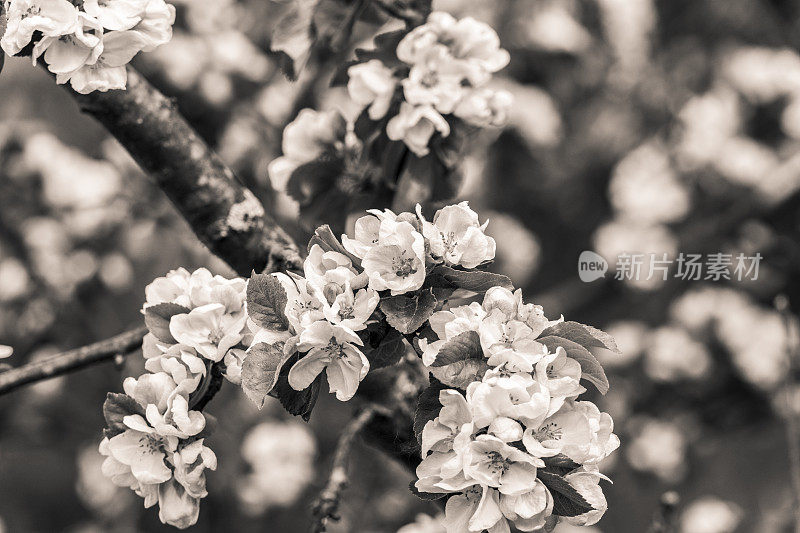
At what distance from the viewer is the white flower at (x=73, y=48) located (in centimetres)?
113

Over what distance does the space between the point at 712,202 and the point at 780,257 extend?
50 cm

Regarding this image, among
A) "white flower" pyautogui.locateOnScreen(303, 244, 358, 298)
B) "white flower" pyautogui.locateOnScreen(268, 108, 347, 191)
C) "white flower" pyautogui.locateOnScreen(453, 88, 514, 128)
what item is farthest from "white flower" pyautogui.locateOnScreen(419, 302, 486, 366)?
"white flower" pyautogui.locateOnScreen(268, 108, 347, 191)

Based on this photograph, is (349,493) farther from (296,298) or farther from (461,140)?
(296,298)

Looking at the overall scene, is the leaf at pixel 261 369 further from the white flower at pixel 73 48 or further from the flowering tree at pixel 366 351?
the white flower at pixel 73 48

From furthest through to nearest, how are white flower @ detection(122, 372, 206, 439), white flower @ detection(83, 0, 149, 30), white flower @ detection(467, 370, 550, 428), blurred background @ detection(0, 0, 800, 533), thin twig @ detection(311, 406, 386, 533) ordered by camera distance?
1. blurred background @ detection(0, 0, 800, 533)
2. thin twig @ detection(311, 406, 386, 533)
3. white flower @ detection(83, 0, 149, 30)
4. white flower @ detection(122, 372, 206, 439)
5. white flower @ detection(467, 370, 550, 428)

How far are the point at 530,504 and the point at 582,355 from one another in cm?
17

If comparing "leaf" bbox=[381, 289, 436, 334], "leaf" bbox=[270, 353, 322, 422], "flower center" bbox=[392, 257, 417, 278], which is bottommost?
"leaf" bbox=[270, 353, 322, 422]

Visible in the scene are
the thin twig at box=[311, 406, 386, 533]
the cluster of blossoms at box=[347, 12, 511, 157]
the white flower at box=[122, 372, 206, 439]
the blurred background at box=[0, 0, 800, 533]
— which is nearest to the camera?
the white flower at box=[122, 372, 206, 439]

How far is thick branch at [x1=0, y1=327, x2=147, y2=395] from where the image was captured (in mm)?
1395

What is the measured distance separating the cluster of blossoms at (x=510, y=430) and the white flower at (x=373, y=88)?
58 centimetres

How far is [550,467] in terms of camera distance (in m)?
0.98

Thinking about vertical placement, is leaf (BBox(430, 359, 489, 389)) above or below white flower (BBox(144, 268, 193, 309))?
above

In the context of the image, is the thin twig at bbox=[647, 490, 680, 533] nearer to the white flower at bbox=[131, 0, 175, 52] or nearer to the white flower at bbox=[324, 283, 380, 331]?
the white flower at bbox=[324, 283, 380, 331]

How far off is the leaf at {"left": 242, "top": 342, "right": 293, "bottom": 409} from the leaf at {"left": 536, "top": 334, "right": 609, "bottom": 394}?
279mm
